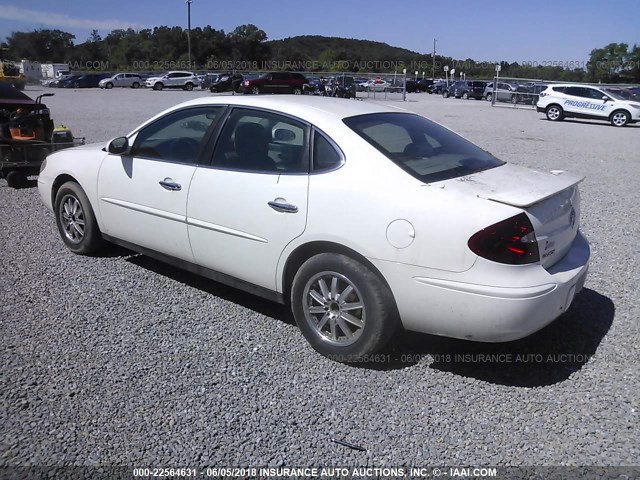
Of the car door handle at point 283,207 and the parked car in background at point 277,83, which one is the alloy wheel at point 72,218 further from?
the parked car in background at point 277,83

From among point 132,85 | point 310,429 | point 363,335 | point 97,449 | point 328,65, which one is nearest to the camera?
point 97,449

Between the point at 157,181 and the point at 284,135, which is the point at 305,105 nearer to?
the point at 284,135

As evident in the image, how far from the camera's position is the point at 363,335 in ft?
11.5

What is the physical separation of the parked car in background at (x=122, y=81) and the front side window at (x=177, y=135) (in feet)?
171

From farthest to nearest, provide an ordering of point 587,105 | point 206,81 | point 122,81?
1. point 122,81
2. point 206,81
3. point 587,105

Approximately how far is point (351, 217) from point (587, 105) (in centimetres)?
2458

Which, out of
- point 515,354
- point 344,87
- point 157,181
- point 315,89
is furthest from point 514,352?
point 315,89

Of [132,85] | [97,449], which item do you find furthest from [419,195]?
[132,85]

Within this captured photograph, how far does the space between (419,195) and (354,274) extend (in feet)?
2.01

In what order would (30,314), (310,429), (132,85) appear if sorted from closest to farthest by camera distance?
(310,429)
(30,314)
(132,85)

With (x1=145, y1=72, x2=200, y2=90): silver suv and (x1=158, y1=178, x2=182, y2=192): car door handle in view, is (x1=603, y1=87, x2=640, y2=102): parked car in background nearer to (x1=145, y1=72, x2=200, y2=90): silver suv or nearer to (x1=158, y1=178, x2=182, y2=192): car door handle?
(x1=158, y1=178, x2=182, y2=192): car door handle

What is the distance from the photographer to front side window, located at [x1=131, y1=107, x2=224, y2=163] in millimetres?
4438

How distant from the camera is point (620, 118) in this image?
2403 centimetres

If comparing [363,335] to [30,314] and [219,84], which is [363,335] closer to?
[30,314]
